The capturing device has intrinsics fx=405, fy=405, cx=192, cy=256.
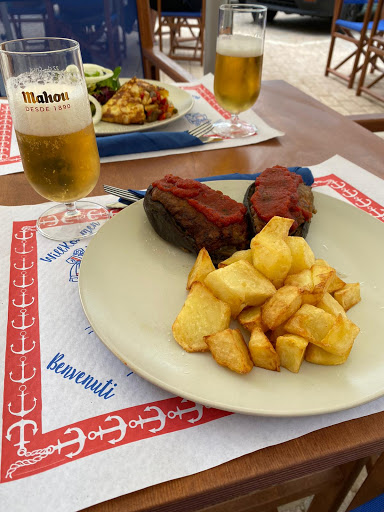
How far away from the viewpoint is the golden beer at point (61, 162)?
3.08 ft

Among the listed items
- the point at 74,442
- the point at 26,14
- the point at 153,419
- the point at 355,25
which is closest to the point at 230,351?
the point at 153,419

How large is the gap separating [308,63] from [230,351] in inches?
308

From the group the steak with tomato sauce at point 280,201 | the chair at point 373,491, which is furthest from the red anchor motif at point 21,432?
the chair at point 373,491

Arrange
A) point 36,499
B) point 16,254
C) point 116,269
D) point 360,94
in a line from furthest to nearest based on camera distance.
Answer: point 360,94 → point 16,254 → point 116,269 → point 36,499

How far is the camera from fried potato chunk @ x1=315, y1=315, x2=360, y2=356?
60 centimetres

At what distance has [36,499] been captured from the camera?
513 millimetres

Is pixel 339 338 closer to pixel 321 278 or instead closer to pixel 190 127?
pixel 321 278

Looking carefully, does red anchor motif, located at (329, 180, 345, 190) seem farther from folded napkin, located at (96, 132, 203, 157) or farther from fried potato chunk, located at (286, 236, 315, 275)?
fried potato chunk, located at (286, 236, 315, 275)

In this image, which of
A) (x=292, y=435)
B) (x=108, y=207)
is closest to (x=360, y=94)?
(x=108, y=207)

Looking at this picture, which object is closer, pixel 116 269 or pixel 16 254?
pixel 116 269

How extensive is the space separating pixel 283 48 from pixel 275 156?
780 cm

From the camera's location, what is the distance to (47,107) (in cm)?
89

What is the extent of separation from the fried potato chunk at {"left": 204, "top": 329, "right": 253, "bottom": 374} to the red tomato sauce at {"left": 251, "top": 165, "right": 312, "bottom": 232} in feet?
1.13

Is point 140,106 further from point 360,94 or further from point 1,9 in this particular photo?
point 360,94
